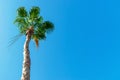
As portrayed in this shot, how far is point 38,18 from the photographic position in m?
31.4

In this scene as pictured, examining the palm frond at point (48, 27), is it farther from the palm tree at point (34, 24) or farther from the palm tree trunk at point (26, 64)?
the palm tree trunk at point (26, 64)

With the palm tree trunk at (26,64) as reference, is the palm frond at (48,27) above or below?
above

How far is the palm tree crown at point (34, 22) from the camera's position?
99.4ft

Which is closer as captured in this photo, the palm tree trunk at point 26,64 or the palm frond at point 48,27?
the palm tree trunk at point 26,64

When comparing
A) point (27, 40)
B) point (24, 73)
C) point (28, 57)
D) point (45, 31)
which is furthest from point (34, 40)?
point (24, 73)

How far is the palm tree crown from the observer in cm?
3030

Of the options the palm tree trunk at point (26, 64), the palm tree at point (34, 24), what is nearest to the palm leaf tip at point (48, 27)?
the palm tree at point (34, 24)

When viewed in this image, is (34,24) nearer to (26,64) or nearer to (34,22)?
(34,22)

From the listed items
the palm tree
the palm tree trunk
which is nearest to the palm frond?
the palm tree

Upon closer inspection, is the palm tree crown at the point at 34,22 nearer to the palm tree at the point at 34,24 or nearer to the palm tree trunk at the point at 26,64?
the palm tree at the point at 34,24

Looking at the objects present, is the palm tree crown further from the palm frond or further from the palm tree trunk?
the palm tree trunk

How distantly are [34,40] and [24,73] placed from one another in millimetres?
7852

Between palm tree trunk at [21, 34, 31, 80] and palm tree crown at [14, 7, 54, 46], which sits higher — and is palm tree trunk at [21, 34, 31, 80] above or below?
below

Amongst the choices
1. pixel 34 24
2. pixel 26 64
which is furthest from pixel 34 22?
pixel 26 64
